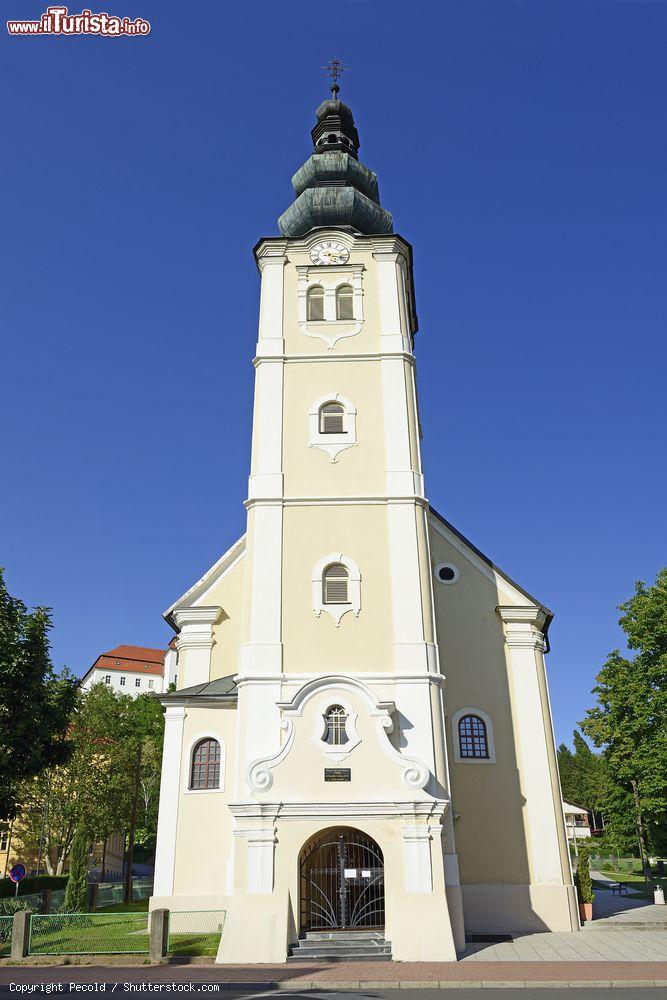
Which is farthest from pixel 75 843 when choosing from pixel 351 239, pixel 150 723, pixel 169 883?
pixel 150 723

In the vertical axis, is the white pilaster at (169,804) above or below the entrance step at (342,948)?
above

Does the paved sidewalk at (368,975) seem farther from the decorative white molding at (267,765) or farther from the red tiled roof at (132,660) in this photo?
the red tiled roof at (132,660)

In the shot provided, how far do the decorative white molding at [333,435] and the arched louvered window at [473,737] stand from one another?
8620 mm

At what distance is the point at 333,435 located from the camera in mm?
23062

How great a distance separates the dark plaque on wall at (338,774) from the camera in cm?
1791

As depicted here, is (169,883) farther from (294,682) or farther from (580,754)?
(580,754)

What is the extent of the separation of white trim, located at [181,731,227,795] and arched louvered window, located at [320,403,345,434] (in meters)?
9.16

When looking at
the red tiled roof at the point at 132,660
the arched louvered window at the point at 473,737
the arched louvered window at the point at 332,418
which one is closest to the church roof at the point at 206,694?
the arched louvered window at the point at 473,737

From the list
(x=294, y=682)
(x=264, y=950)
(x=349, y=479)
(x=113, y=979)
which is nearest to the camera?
(x=113, y=979)

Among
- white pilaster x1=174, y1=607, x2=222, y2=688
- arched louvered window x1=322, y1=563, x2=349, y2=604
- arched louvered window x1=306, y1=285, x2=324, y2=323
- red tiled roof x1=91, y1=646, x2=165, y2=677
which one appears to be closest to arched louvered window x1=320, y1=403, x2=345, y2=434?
arched louvered window x1=306, y1=285, x2=324, y2=323

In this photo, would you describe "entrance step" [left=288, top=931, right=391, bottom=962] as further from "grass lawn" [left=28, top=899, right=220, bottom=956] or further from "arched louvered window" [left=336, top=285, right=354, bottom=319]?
"arched louvered window" [left=336, top=285, right=354, bottom=319]

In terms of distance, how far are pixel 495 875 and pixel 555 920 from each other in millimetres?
1838

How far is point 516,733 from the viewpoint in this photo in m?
23.2

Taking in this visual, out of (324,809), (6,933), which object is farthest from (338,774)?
(6,933)
